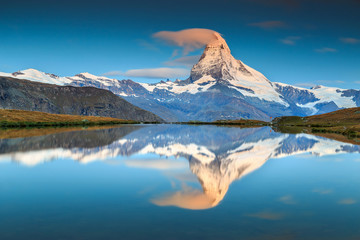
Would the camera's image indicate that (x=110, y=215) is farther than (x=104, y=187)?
No

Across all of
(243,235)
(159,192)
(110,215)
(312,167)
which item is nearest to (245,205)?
(243,235)

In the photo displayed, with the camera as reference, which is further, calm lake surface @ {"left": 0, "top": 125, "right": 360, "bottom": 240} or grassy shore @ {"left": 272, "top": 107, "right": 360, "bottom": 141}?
grassy shore @ {"left": 272, "top": 107, "right": 360, "bottom": 141}

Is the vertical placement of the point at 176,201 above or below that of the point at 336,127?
below

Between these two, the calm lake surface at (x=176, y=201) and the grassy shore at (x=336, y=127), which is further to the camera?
the grassy shore at (x=336, y=127)

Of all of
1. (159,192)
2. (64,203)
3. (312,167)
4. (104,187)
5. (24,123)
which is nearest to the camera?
(64,203)

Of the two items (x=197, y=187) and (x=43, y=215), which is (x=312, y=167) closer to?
(x=197, y=187)

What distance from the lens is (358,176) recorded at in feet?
81.7

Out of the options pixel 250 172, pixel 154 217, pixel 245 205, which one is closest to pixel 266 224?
pixel 245 205

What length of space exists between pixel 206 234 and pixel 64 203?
24.8ft

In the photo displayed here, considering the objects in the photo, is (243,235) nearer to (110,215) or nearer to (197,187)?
(110,215)

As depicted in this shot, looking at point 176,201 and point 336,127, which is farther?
point 336,127

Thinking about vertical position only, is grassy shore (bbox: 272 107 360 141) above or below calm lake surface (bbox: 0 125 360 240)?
above

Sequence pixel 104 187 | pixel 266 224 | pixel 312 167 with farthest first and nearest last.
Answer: pixel 312 167, pixel 104 187, pixel 266 224

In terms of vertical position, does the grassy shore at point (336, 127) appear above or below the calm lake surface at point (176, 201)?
above
